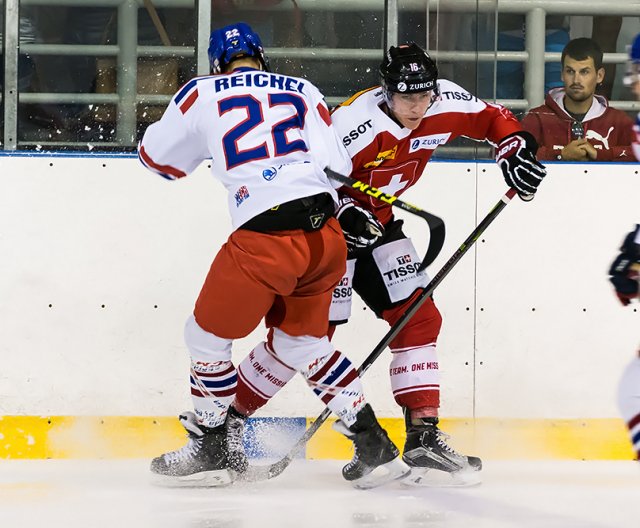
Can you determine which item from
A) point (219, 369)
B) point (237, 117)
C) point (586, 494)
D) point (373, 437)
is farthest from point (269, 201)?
point (586, 494)

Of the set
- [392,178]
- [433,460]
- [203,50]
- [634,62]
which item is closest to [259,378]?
[433,460]

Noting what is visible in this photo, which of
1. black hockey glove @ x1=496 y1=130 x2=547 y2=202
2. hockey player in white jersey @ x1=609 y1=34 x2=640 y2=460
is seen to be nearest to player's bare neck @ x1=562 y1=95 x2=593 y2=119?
black hockey glove @ x1=496 y1=130 x2=547 y2=202

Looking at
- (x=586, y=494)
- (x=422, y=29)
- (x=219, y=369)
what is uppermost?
(x=422, y=29)

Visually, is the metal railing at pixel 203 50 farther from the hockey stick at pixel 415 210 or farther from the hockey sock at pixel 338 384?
the hockey sock at pixel 338 384

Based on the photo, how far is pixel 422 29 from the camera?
3631 millimetres

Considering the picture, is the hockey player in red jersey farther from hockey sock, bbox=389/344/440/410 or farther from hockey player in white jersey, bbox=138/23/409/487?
hockey player in white jersey, bbox=138/23/409/487

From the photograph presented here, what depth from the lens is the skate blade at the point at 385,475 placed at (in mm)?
2830

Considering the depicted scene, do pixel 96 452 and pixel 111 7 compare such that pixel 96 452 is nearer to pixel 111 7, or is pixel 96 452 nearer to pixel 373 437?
pixel 373 437

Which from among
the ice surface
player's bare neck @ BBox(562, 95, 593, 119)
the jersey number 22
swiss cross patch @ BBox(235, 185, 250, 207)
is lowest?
the ice surface

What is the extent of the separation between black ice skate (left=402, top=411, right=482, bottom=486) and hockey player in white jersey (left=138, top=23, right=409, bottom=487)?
3.3 inches

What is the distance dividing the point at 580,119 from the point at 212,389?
1.61 metres

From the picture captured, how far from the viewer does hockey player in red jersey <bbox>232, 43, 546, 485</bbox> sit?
9.34 feet

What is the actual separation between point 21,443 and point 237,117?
51.2 inches

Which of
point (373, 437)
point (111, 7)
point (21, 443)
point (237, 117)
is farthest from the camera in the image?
point (111, 7)
